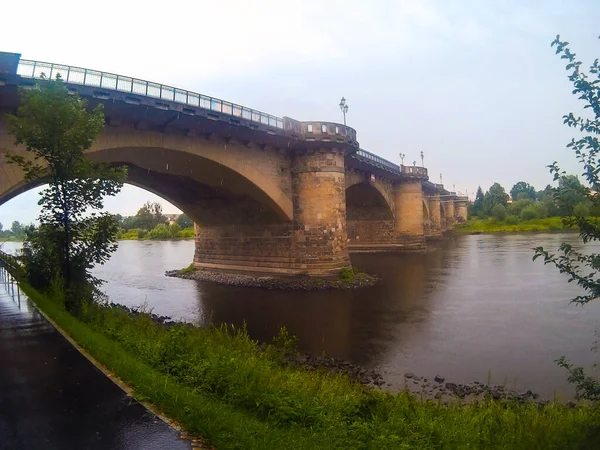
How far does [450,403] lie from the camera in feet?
26.7

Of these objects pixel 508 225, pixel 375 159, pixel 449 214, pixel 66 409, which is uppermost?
pixel 375 159

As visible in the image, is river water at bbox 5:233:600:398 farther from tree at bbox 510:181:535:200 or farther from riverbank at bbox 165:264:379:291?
tree at bbox 510:181:535:200

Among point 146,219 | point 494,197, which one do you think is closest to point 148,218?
point 146,219

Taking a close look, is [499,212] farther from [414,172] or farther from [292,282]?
[292,282]

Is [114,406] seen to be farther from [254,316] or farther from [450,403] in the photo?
[254,316]

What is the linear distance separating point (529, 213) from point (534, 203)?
713 cm

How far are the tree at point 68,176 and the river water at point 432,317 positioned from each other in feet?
16.3

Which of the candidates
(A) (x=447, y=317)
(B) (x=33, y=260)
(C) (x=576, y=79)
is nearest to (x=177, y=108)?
(B) (x=33, y=260)

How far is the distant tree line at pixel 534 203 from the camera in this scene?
4379 millimetres

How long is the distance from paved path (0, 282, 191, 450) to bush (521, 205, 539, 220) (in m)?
76.2

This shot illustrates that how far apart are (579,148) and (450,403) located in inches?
227

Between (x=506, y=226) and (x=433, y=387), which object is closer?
(x=433, y=387)

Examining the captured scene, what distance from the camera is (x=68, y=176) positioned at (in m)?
9.73

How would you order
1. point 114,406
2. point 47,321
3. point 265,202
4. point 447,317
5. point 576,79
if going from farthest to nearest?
point 265,202
point 447,317
point 47,321
point 114,406
point 576,79
